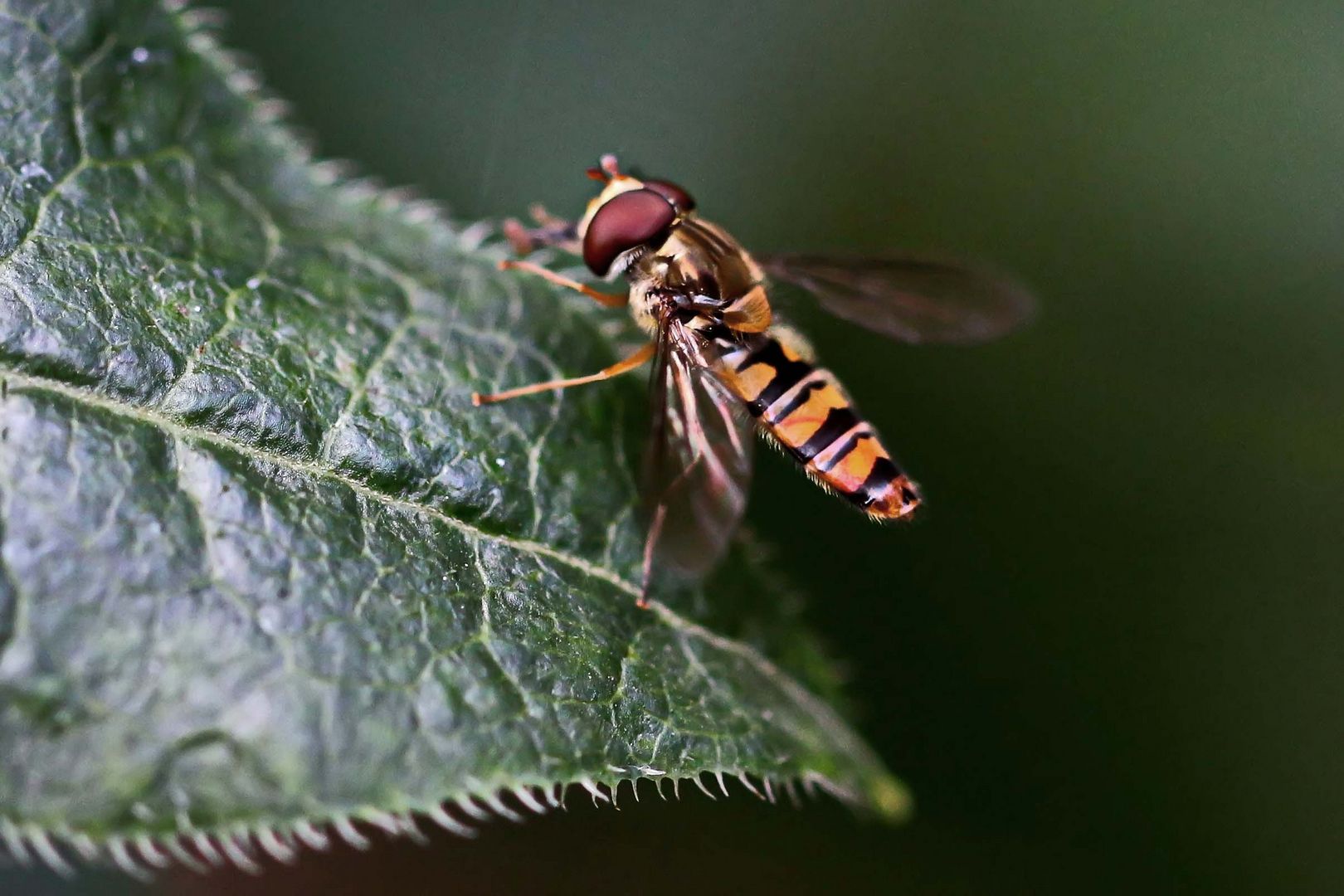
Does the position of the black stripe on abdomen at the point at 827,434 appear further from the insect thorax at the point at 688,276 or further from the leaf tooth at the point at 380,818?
the leaf tooth at the point at 380,818

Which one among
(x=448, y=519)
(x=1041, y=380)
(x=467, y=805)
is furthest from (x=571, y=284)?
(x=1041, y=380)

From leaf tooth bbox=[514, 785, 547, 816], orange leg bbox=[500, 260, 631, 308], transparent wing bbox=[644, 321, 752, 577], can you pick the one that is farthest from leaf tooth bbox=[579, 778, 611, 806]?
orange leg bbox=[500, 260, 631, 308]

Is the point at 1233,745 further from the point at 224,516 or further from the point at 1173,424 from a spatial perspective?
the point at 224,516

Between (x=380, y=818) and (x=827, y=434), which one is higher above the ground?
(x=827, y=434)

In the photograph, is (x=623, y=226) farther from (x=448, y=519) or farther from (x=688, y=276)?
(x=448, y=519)

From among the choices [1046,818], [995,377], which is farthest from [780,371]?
[1046,818]
